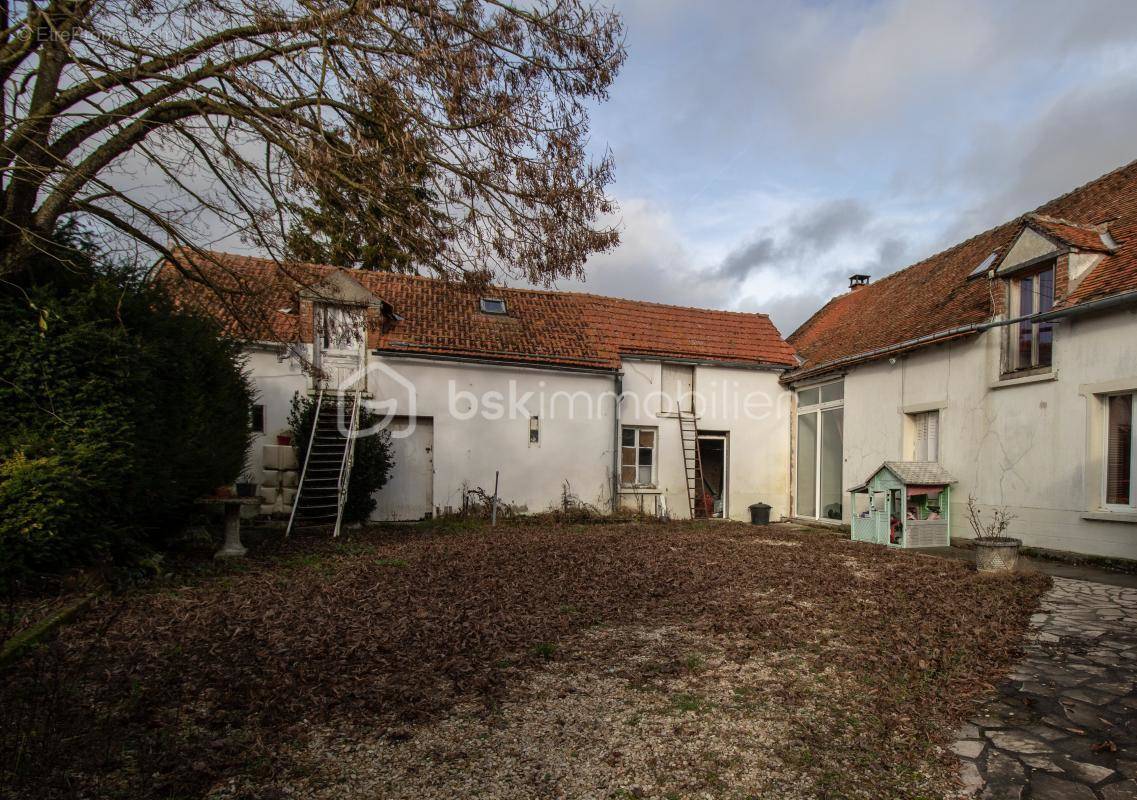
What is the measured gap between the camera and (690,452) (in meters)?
15.9

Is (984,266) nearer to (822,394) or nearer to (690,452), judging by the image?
(822,394)

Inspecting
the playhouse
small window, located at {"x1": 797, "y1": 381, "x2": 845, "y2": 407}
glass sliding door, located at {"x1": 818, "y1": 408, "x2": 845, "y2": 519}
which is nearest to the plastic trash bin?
glass sliding door, located at {"x1": 818, "y1": 408, "x2": 845, "y2": 519}

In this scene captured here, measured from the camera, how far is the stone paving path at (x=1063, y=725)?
10.1ft

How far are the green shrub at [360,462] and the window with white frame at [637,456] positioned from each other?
18.6 feet

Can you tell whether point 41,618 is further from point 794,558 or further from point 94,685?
point 794,558

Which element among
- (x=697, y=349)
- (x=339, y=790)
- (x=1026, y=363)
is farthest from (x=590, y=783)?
(x=697, y=349)

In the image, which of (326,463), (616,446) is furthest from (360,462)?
(616,446)

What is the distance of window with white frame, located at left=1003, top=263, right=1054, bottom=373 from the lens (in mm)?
9672

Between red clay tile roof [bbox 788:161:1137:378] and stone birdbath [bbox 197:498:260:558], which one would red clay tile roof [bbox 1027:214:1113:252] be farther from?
stone birdbath [bbox 197:498:260:558]

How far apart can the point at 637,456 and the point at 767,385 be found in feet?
13.2

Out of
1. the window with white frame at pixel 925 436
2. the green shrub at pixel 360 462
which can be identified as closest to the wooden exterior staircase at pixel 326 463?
the green shrub at pixel 360 462

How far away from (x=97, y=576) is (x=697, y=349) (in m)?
13.3

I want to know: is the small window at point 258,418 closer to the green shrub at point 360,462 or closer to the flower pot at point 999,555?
the green shrub at point 360,462

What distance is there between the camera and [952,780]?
3082mm
